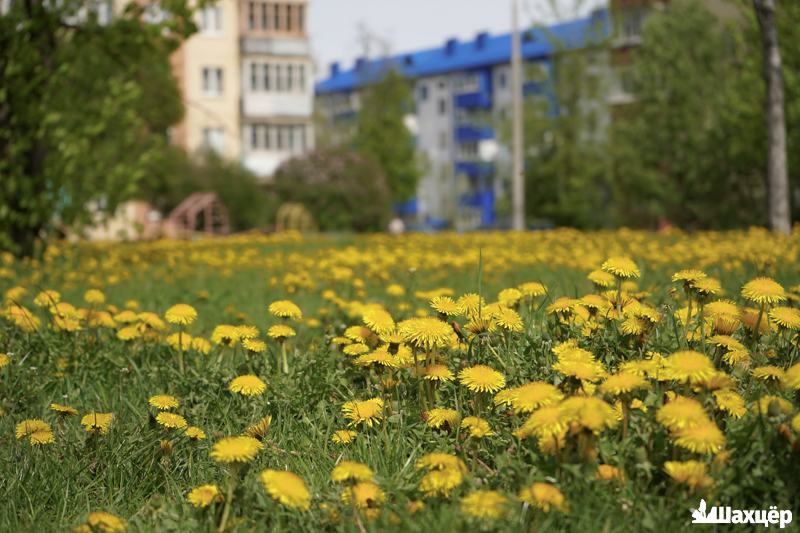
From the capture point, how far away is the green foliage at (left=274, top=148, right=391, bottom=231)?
3419cm

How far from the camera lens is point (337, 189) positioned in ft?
112

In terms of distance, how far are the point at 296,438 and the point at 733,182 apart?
26.6 meters

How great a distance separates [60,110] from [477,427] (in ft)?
28.7

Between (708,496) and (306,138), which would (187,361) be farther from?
(306,138)

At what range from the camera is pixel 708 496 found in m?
2.28

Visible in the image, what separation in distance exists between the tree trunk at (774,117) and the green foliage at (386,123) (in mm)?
41228

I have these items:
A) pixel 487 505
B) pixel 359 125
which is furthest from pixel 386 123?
pixel 487 505

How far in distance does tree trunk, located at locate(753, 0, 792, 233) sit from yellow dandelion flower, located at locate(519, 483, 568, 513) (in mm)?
12368

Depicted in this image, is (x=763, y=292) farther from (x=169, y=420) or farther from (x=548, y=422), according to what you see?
(x=169, y=420)

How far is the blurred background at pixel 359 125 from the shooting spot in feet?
34.0

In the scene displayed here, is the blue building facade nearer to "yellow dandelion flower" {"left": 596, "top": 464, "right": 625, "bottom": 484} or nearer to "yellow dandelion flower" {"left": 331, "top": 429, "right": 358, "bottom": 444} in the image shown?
"yellow dandelion flower" {"left": 331, "top": 429, "right": 358, "bottom": 444}

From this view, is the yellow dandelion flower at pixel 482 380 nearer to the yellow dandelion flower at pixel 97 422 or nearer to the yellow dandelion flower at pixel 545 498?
the yellow dandelion flower at pixel 545 498

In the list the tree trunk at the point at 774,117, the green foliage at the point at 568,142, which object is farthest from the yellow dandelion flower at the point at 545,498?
the green foliage at the point at 568,142

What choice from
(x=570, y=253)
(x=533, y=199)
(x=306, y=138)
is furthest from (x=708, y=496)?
(x=306, y=138)
